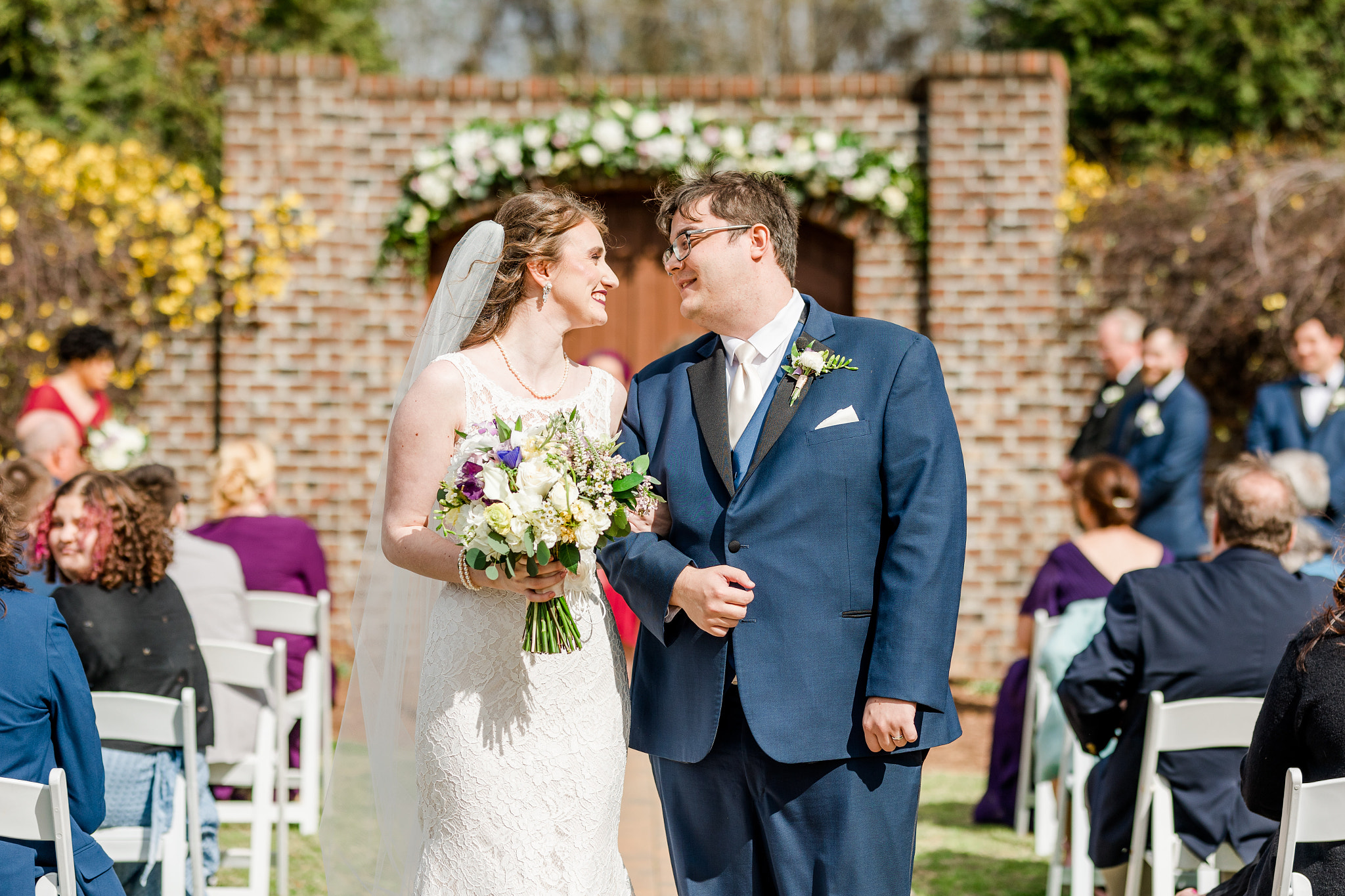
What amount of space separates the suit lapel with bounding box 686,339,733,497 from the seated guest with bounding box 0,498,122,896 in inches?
56.3

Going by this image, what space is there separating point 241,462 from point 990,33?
10655 millimetres

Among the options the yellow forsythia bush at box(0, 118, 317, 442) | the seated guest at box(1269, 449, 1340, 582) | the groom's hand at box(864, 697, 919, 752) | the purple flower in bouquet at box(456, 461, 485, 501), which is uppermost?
the yellow forsythia bush at box(0, 118, 317, 442)

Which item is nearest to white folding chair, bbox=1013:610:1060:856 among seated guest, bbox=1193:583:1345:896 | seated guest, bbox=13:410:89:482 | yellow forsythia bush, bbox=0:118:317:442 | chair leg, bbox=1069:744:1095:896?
chair leg, bbox=1069:744:1095:896

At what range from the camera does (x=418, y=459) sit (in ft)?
9.12

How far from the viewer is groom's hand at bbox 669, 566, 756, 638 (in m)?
2.47

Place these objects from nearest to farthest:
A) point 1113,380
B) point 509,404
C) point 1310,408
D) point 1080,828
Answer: point 509,404, point 1080,828, point 1310,408, point 1113,380

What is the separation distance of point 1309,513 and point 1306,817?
3.09 m

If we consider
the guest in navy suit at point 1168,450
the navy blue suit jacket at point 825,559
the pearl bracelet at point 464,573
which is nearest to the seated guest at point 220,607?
A: the pearl bracelet at point 464,573

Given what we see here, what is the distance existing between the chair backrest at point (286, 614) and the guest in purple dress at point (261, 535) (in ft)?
0.87

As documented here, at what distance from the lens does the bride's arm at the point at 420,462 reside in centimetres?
275

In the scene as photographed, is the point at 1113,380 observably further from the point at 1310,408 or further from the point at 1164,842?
the point at 1164,842

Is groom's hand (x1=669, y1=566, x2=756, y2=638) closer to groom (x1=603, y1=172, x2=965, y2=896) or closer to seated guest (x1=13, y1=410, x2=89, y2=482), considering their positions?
groom (x1=603, y1=172, x2=965, y2=896)

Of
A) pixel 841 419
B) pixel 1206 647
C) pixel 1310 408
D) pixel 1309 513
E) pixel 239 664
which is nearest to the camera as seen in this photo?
pixel 841 419

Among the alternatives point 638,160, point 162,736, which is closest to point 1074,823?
point 162,736
